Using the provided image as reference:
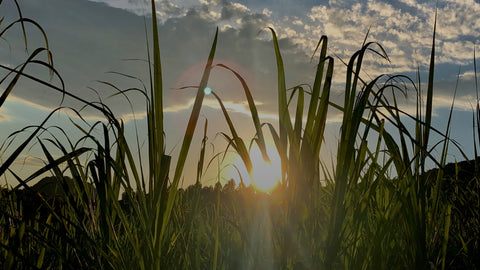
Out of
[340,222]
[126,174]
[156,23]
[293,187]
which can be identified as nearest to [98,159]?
[126,174]

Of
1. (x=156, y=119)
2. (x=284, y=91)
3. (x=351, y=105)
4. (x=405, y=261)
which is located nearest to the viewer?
(x=156, y=119)

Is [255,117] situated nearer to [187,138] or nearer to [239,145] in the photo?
[239,145]

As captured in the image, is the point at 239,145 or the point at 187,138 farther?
the point at 239,145

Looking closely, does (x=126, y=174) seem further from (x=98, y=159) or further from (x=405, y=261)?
(x=405, y=261)

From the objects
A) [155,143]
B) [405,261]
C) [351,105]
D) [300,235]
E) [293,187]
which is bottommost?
[405,261]

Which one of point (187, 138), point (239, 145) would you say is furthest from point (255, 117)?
point (187, 138)

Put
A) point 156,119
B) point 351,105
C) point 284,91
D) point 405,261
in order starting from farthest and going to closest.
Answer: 1. point 405,261
2. point 284,91
3. point 351,105
4. point 156,119

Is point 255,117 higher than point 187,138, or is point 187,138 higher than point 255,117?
point 255,117

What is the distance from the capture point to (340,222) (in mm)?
1254

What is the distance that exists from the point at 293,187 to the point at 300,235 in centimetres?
16

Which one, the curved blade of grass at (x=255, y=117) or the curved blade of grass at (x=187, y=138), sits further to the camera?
the curved blade of grass at (x=255, y=117)

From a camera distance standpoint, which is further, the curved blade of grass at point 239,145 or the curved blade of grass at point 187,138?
the curved blade of grass at point 239,145

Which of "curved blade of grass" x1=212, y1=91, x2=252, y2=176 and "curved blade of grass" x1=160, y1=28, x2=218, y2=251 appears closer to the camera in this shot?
"curved blade of grass" x1=160, y1=28, x2=218, y2=251

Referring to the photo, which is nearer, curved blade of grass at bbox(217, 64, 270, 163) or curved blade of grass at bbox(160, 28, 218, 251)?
curved blade of grass at bbox(160, 28, 218, 251)
